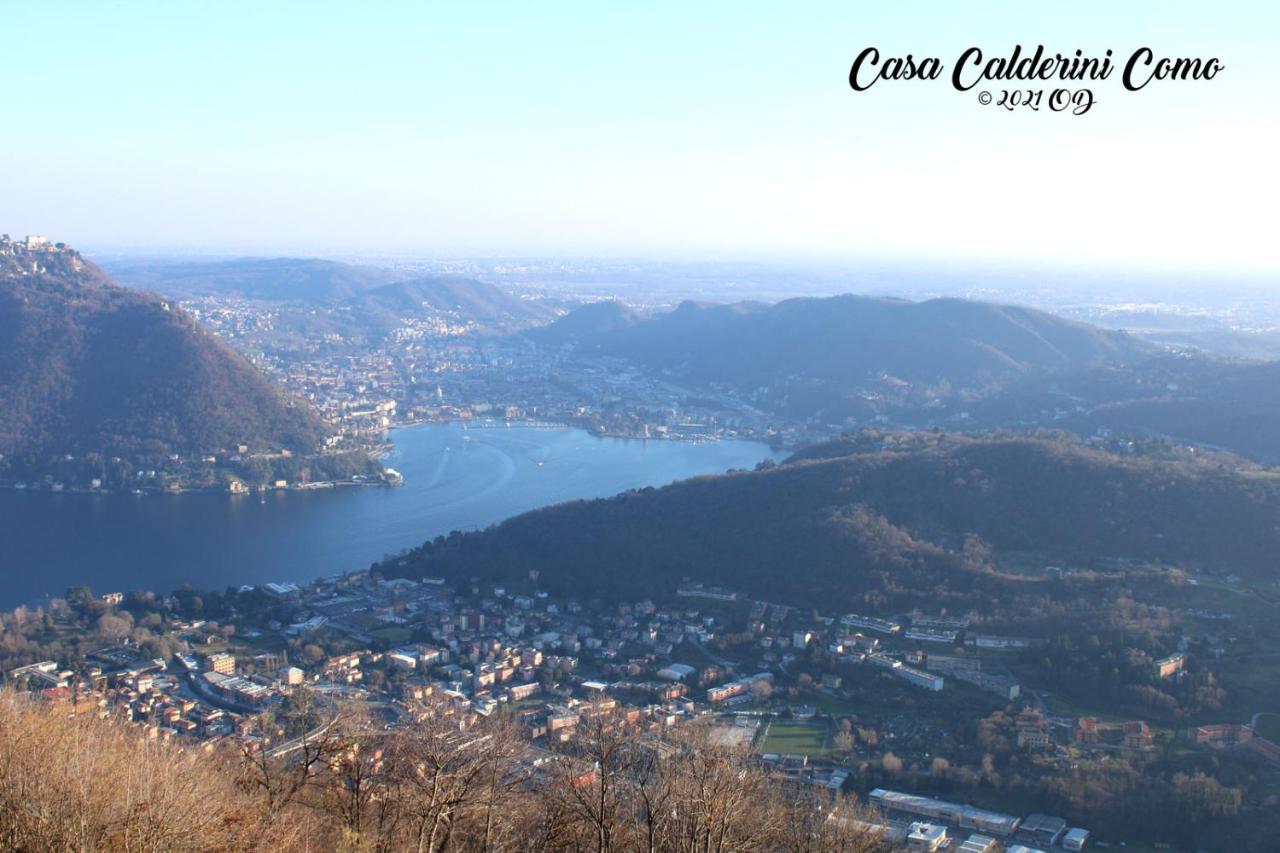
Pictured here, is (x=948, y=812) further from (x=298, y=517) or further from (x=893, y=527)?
Answer: (x=298, y=517)

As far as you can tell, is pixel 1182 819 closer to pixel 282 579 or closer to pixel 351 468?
pixel 282 579

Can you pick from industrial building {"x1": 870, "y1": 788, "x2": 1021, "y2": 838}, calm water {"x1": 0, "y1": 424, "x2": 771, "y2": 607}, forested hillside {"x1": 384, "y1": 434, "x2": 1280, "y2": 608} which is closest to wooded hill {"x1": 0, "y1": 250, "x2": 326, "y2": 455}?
calm water {"x1": 0, "y1": 424, "x2": 771, "y2": 607}

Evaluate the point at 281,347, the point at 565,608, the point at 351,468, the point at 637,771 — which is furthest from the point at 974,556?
the point at 281,347

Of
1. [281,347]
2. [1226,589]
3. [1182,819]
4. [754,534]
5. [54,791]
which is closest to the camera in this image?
[54,791]

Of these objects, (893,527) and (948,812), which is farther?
(893,527)

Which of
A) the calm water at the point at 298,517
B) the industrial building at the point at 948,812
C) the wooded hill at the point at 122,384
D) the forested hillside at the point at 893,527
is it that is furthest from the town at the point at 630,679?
the wooded hill at the point at 122,384

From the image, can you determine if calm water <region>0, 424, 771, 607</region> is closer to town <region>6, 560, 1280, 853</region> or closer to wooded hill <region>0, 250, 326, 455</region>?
town <region>6, 560, 1280, 853</region>

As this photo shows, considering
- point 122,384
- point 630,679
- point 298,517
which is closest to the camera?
point 630,679

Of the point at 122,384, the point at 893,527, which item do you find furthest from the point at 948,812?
the point at 122,384

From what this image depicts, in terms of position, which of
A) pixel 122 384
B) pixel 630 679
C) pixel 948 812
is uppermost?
pixel 122 384
